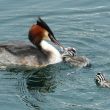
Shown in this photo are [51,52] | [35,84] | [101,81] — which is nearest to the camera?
[101,81]

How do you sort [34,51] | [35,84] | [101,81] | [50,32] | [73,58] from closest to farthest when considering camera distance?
[101,81]
[35,84]
[73,58]
[34,51]
[50,32]

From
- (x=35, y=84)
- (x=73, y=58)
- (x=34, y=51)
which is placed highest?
(x=34, y=51)

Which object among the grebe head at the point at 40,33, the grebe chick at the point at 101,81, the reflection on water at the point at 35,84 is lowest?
the reflection on water at the point at 35,84

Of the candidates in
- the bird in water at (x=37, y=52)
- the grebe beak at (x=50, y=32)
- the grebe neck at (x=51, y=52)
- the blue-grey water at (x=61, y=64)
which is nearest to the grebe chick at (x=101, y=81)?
the blue-grey water at (x=61, y=64)

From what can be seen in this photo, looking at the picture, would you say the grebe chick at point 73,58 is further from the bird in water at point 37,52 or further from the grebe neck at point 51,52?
the grebe neck at point 51,52

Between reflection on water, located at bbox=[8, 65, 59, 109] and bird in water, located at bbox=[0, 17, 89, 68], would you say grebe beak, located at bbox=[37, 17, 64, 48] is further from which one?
reflection on water, located at bbox=[8, 65, 59, 109]

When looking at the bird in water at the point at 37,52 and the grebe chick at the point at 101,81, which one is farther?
the bird in water at the point at 37,52

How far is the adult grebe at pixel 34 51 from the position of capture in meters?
15.9

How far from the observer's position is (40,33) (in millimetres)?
16219

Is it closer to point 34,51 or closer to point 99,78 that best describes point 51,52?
point 34,51

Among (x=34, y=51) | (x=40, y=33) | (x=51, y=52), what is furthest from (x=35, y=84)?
(x=40, y=33)

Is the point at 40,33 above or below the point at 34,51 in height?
above

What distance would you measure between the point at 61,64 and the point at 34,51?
0.71 meters

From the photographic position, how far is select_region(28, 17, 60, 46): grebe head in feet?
53.0
